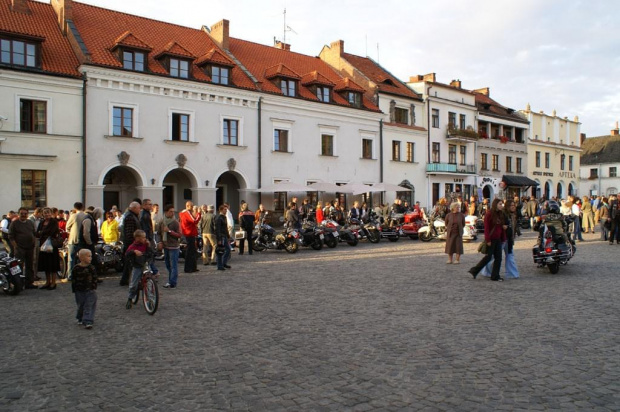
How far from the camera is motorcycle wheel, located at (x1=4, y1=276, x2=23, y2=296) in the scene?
1093 cm

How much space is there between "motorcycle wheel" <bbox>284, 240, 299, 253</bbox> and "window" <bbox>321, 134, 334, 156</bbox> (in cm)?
1581

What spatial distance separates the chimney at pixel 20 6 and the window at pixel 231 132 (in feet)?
36.6

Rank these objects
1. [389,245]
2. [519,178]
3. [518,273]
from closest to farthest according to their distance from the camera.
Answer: [518,273], [389,245], [519,178]

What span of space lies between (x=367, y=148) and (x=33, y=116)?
2147 centimetres

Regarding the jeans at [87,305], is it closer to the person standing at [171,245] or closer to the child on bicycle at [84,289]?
the child on bicycle at [84,289]

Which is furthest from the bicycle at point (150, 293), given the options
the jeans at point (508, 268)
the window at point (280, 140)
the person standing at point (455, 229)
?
the window at point (280, 140)

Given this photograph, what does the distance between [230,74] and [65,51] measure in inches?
338

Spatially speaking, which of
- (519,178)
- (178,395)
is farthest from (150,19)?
(519,178)

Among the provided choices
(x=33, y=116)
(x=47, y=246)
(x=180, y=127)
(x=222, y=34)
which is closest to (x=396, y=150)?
(x=222, y=34)

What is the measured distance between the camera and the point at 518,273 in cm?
1256

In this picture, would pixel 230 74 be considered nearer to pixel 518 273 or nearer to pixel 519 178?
pixel 518 273

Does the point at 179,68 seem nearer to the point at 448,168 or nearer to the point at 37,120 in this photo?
the point at 37,120

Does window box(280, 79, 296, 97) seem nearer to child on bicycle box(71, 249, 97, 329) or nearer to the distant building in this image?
child on bicycle box(71, 249, 97, 329)

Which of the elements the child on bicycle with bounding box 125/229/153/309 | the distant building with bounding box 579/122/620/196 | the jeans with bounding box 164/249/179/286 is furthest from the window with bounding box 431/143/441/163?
the distant building with bounding box 579/122/620/196
